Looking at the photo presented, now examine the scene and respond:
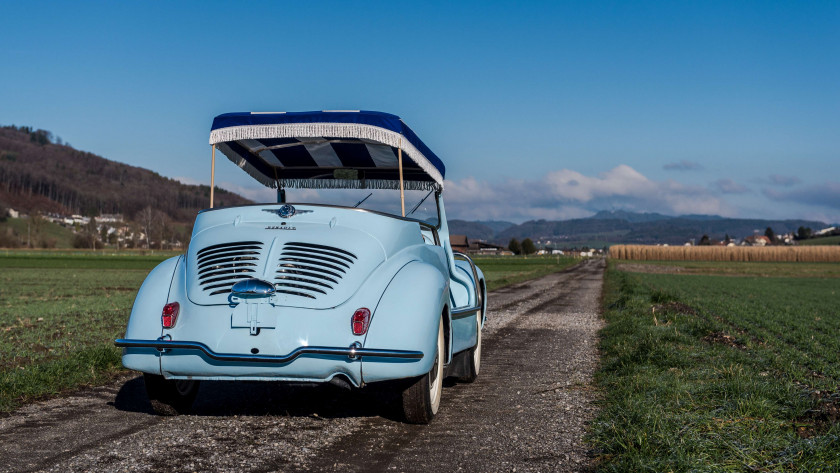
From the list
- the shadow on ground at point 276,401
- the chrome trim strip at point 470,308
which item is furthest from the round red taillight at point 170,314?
the chrome trim strip at point 470,308

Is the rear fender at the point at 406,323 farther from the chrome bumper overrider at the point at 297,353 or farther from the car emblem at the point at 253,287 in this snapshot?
the car emblem at the point at 253,287

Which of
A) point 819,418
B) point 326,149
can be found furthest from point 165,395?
point 819,418

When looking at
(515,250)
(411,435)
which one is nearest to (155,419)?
(411,435)

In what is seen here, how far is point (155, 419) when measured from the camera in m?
5.50

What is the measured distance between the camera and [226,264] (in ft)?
17.0

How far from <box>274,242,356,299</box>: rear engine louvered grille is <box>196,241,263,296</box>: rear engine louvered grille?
0.77ft

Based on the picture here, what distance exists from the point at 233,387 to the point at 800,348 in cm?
884

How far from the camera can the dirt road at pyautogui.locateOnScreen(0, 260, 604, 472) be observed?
4.30 m

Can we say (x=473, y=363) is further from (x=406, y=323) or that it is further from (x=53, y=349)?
(x=53, y=349)

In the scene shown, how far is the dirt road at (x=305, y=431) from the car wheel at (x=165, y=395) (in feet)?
0.35

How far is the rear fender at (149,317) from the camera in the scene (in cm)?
503

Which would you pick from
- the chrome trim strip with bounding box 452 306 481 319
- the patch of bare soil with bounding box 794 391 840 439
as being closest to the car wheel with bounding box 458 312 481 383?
the chrome trim strip with bounding box 452 306 481 319

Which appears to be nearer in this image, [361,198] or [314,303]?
[314,303]

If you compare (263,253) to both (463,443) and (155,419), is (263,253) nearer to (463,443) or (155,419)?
(155,419)
